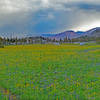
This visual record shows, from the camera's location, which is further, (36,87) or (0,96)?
(36,87)

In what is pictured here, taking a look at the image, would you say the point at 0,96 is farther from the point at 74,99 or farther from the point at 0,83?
the point at 74,99

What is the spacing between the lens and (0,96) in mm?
10281

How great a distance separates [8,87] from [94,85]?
22.6 ft

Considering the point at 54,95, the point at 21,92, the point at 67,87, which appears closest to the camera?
the point at 54,95

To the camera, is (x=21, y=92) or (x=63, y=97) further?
(x=21, y=92)

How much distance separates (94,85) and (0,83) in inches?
319

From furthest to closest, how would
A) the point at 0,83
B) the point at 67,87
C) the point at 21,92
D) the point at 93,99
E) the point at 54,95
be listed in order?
1. the point at 0,83
2. the point at 67,87
3. the point at 21,92
4. the point at 54,95
5. the point at 93,99

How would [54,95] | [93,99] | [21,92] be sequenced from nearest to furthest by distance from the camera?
[93,99]
[54,95]
[21,92]

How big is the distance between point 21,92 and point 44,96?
1.92m

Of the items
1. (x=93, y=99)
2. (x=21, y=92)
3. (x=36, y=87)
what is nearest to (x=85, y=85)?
(x=93, y=99)

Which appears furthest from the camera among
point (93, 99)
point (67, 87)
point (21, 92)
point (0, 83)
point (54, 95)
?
point (0, 83)

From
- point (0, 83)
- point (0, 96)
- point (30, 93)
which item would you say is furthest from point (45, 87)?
point (0, 83)

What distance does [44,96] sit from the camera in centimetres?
1000

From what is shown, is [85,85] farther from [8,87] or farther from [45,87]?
[8,87]
